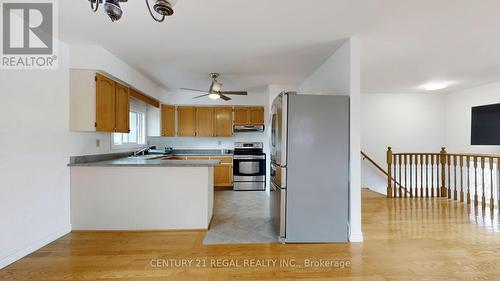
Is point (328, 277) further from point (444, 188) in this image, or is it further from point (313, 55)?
point (444, 188)

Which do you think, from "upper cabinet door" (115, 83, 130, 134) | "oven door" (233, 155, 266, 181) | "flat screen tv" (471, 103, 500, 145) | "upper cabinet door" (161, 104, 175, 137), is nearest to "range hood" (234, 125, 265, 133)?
"oven door" (233, 155, 266, 181)

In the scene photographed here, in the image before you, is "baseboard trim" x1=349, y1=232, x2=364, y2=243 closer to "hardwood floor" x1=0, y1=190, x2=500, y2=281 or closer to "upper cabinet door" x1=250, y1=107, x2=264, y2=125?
"hardwood floor" x1=0, y1=190, x2=500, y2=281

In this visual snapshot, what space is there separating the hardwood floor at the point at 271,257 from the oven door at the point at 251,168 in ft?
8.75

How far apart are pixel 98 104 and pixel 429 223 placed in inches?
197

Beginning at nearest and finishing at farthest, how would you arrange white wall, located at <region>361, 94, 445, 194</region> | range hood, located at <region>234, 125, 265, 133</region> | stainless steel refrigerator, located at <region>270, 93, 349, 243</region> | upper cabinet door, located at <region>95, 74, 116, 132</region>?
stainless steel refrigerator, located at <region>270, 93, 349, 243</region> → upper cabinet door, located at <region>95, 74, 116, 132</region> → range hood, located at <region>234, 125, 265, 133</region> → white wall, located at <region>361, 94, 445, 194</region>

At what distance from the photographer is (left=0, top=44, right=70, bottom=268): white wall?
2270mm

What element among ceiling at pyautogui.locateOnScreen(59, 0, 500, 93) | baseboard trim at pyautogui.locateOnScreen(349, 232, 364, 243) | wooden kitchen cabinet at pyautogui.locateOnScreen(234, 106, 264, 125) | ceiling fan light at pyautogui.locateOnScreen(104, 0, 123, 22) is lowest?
baseboard trim at pyautogui.locateOnScreen(349, 232, 364, 243)

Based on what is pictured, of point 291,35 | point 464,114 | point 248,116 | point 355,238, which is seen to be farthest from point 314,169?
point 464,114

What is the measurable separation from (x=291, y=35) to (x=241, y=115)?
3.37 meters

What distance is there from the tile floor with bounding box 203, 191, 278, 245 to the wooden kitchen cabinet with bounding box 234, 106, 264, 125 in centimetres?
186

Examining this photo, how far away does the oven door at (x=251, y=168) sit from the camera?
18.5 ft

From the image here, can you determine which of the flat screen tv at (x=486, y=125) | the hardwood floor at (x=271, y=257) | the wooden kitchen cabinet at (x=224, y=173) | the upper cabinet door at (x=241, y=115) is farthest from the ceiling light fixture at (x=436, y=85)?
the wooden kitchen cabinet at (x=224, y=173)

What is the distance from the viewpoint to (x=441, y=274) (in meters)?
2.16

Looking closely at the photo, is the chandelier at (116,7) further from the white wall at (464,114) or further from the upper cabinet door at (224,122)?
the white wall at (464,114)
